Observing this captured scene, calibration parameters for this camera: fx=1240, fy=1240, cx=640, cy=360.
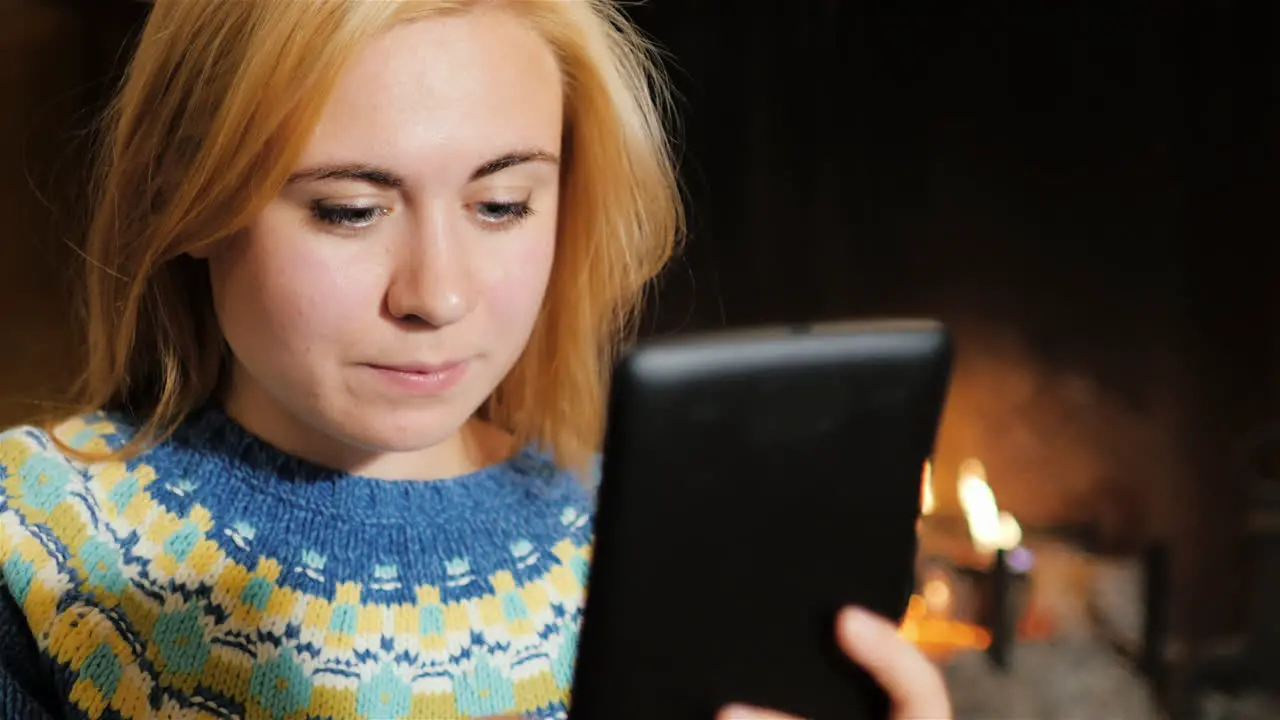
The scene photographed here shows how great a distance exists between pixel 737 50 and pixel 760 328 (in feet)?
3.81

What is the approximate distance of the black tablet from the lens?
42 cm

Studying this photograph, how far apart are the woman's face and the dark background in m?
0.90

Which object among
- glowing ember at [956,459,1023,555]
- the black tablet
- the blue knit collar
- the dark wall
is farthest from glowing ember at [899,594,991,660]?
the black tablet

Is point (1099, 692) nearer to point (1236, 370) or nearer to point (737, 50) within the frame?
point (1236, 370)

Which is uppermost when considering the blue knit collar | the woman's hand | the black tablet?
the black tablet

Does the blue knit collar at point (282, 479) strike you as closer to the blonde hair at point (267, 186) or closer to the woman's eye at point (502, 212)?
the blonde hair at point (267, 186)

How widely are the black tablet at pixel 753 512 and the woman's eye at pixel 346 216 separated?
0.69 feet

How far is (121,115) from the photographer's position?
25.9 inches

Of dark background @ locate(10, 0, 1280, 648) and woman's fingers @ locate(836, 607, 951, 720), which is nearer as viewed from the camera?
woman's fingers @ locate(836, 607, 951, 720)

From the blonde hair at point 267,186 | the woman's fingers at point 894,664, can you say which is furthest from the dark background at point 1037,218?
the woman's fingers at point 894,664

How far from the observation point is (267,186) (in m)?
0.56

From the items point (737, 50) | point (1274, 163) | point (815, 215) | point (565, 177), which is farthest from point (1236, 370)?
point (565, 177)

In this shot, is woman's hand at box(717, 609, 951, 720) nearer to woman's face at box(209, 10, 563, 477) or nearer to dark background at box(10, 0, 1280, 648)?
woman's face at box(209, 10, 563, 477)

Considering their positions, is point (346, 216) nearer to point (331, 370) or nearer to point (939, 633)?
point (331, 370)
